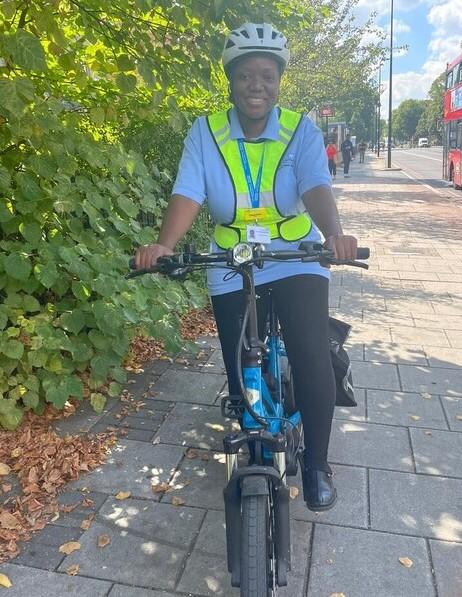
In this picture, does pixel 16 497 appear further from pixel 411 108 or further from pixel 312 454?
pixel 411 108

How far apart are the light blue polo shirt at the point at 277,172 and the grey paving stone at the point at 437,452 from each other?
140 cm

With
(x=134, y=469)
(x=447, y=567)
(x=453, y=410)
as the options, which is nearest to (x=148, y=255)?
(x=134, y=469)

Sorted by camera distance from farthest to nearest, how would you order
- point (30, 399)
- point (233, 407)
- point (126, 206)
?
point (126, 206) < point (30, 399) < point (233, 407)

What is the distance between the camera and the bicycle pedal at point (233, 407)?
227 cm

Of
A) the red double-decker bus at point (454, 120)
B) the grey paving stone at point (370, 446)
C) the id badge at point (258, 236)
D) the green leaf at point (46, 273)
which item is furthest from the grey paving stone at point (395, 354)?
the red double-decker bus at point (454, 120)

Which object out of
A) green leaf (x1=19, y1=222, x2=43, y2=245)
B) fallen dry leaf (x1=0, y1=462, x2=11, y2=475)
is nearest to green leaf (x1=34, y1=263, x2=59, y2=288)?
green leaf (x1=19, y1=222, x2=43, y2=245)

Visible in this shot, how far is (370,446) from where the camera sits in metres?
3.44

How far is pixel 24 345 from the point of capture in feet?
12.0

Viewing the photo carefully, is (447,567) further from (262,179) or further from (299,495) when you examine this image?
(262,179)

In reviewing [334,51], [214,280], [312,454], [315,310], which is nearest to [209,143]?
[214,280]

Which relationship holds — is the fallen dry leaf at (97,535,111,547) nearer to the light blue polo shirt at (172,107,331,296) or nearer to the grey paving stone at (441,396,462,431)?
the light blue polo shirt at (172,107,331,296)

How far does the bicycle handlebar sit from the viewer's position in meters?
2.00

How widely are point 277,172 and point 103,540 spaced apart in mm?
1818

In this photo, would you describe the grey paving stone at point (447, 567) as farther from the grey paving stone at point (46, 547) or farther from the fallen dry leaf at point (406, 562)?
the grey paving stone at point (46, 547)
